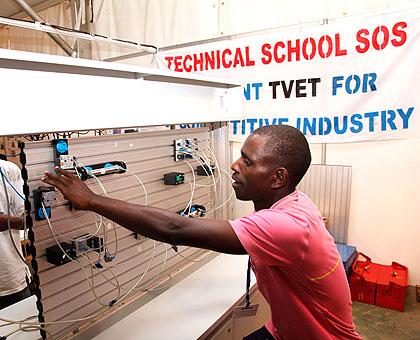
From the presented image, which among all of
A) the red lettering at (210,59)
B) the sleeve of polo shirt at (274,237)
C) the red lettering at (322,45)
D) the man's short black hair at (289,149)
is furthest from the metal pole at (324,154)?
the sleeve of polo shirt at (274,237)

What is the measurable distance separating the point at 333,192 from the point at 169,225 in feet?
7.19

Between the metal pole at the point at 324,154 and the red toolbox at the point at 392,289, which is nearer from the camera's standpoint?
the red toolbox at the point at 392,289

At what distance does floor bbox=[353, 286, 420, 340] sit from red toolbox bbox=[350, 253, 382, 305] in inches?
2.3

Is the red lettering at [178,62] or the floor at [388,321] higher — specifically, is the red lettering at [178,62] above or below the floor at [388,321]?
above

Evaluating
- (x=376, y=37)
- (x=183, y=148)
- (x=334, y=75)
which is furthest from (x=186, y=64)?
(x=183, y=148)

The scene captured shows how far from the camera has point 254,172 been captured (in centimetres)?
106

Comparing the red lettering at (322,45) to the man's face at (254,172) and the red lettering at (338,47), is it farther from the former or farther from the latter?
the man's face at (254,172)

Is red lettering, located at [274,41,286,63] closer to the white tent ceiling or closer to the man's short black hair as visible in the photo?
the man's short black hair

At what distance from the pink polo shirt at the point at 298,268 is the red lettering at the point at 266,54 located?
201 centimetres

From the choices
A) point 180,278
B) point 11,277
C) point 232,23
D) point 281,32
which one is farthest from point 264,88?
point 11,277

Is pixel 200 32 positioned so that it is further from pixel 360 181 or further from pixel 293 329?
pixel 293 329

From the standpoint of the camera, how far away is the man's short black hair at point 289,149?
1.03 m

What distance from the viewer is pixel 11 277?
5.44ft

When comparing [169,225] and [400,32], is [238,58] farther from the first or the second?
[169,225]
